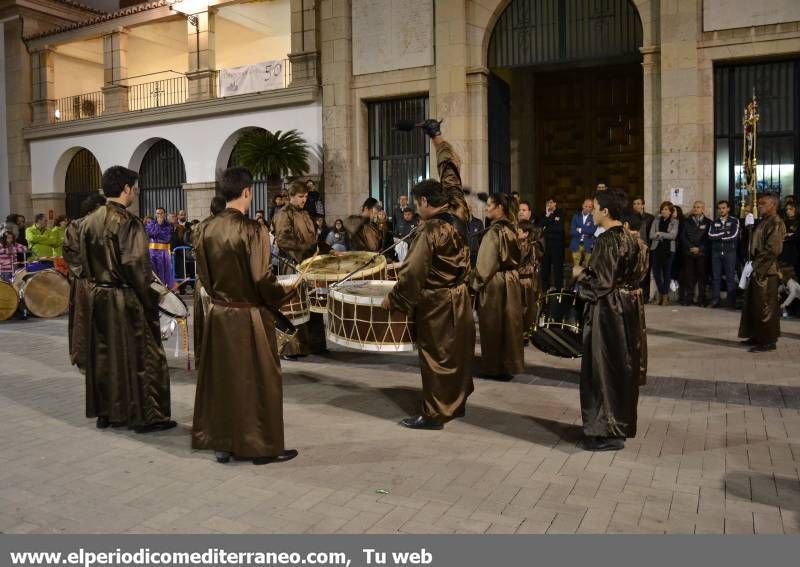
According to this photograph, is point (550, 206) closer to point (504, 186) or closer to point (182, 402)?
point (504, 186)

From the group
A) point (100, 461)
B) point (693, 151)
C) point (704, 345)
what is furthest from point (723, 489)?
point (693, 151)

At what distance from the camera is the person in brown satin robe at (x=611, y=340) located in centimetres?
522

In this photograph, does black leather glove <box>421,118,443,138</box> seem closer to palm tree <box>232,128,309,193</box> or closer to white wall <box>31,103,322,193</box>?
palm tree <box>232,128,309,193</box>

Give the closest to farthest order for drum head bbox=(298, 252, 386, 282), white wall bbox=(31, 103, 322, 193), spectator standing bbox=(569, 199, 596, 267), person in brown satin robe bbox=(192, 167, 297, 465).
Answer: person in brown satin robe bbox=(192, 167, 297, 465), drum head bbox=(298, 252, 386, 282), spectator standing bbox=(569, 199, 596, 267), white wall bbox=(31, 103, 322, 193)

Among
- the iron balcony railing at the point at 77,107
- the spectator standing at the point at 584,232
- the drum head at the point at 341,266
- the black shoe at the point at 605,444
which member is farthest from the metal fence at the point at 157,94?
the black shoe at the point at 605,444

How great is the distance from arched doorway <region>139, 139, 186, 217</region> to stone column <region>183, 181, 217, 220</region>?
3.66ft

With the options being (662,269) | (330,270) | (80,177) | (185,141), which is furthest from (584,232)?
(80,177)

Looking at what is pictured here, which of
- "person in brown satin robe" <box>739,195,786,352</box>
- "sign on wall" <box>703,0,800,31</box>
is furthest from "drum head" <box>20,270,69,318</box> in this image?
"sign on wall" <box>703,0,800,31</box>

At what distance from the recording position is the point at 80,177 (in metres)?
23.3

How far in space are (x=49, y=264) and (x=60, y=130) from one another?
382 inches

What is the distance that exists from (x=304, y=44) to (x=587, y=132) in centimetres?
728

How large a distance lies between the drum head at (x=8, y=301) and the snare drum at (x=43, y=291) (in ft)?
0.35

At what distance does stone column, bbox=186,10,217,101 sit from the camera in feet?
63.9

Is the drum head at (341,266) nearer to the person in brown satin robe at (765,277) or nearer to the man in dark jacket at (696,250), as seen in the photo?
the person in brown satin robe at (765,277)
